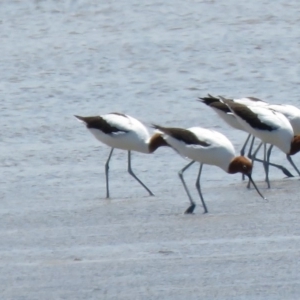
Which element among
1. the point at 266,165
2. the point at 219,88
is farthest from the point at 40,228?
the point at 219,88

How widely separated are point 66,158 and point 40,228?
131 inches

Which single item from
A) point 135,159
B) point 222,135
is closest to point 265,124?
point 222,135

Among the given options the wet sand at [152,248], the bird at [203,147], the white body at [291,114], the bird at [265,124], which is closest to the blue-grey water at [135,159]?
the wet sand at [152,248]

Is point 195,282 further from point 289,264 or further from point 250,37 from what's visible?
point 250,37

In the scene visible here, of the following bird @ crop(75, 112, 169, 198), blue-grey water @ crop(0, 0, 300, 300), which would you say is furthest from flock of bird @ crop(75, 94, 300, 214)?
blue-grey water @ crop(0, 0, 300, 300)

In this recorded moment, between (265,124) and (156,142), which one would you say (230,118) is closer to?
(265,124)

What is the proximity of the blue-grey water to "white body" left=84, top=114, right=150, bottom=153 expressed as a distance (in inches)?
15.7

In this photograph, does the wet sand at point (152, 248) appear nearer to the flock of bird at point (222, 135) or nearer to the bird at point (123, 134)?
the flock of bird at point (222, 135)

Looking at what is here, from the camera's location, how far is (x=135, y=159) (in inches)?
430

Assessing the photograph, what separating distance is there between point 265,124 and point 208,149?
4.37 feet

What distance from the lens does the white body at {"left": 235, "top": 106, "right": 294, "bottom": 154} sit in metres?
9.62

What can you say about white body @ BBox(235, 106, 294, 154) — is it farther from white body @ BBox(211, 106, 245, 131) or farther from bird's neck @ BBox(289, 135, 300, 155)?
white body @ BBox(211, 106, 245, 131)

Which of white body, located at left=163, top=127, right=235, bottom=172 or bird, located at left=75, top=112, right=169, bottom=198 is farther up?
white body, located at left=163, top=127, right=235, bottom=172

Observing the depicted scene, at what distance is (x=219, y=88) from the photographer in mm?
14211
